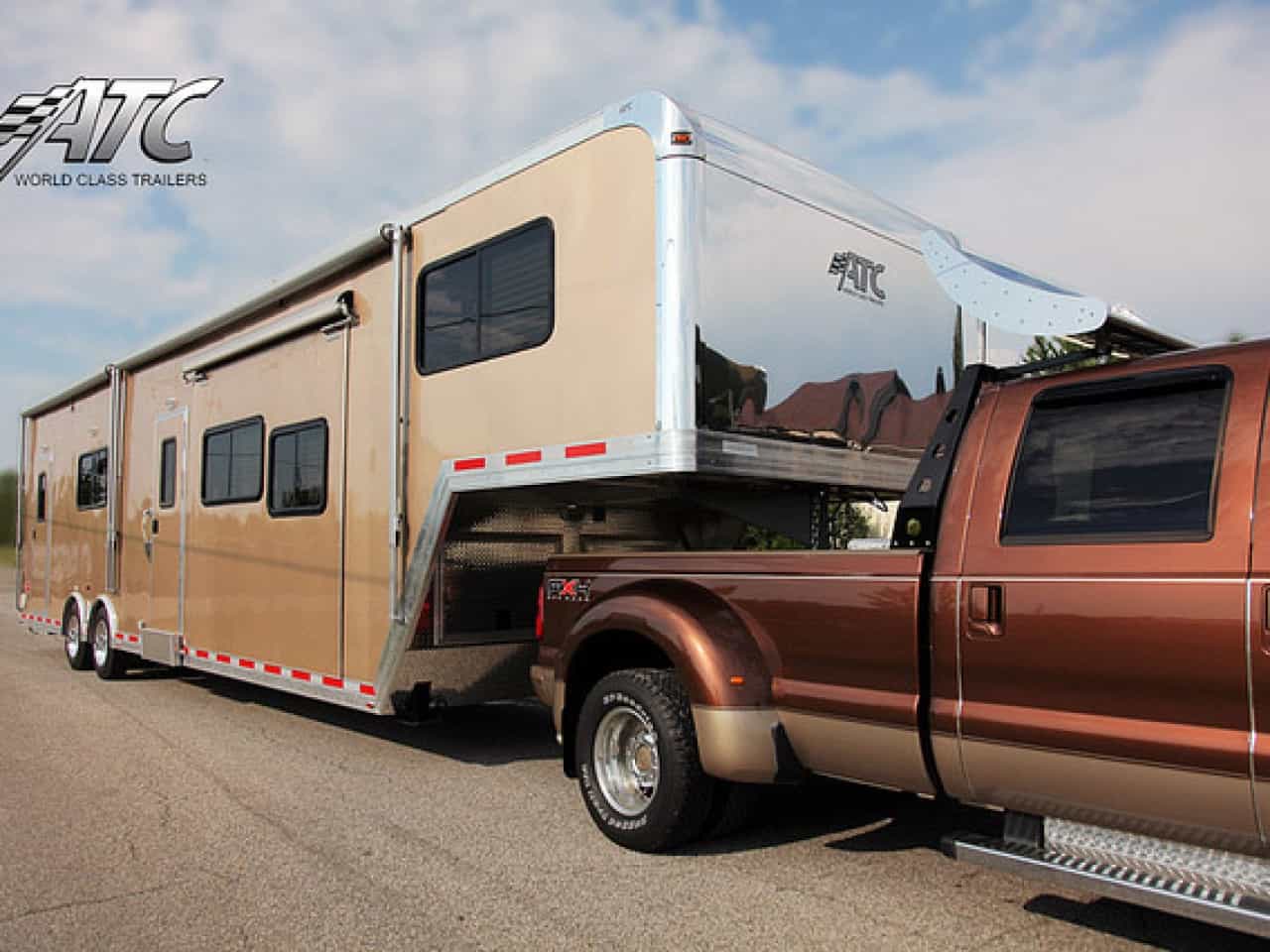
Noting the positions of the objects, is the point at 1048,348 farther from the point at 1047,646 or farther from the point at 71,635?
the point at 71,635

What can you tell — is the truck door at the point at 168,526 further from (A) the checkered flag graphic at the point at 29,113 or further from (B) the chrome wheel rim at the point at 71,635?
(A) the checkered flag graphic at the point at 29,113

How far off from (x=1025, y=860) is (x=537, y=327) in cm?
349

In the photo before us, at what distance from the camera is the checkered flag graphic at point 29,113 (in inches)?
474

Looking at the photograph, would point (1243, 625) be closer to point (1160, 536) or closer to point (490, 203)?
point (1160, 536)

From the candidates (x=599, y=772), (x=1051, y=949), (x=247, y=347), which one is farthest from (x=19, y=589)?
(x=1051, y=949)

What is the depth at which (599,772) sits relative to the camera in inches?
205

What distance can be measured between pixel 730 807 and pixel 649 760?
1.41ft

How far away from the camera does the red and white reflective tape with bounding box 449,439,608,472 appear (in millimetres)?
5273

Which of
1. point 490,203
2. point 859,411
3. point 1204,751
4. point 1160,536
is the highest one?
point 490,203

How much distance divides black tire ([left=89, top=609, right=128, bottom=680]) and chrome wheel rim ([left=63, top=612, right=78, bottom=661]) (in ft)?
1.85

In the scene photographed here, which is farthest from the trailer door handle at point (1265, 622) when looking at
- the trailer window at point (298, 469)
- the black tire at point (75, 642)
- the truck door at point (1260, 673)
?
the black tire at point (75, 642)

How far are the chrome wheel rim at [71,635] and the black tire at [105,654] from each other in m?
0.56

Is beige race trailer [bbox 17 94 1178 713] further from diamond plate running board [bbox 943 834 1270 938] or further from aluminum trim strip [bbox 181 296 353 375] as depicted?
diamond plate running board [bbox 943 834 1270 938]

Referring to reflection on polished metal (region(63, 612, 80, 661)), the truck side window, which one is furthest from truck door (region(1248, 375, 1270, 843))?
reflection on polished metal (region(63, 612, 80, 661))
